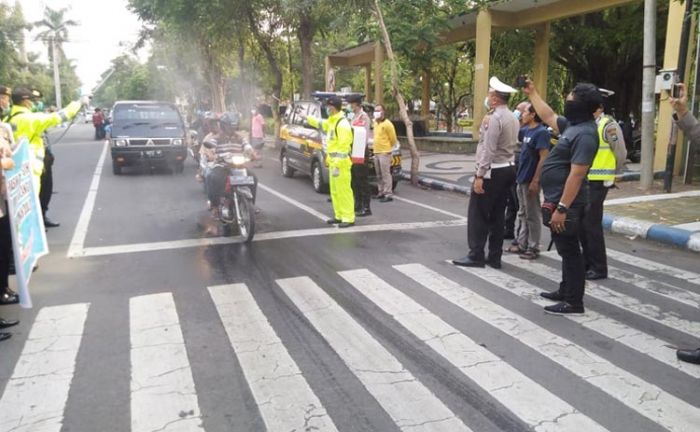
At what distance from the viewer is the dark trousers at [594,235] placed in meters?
5.95

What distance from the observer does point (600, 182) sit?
5.93 metres

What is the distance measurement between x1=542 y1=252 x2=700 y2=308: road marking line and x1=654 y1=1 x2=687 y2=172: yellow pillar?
637 centimetres

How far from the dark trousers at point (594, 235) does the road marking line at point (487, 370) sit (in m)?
2.13

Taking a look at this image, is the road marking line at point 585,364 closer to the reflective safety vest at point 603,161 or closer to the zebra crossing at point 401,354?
the zebra crossing at point 401,354

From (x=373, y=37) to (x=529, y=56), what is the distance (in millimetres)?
10265

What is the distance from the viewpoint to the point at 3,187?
460 centimetres

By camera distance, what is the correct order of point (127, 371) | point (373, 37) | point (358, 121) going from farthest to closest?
point (373, 37) < point (358, 121) < point (127, 371)

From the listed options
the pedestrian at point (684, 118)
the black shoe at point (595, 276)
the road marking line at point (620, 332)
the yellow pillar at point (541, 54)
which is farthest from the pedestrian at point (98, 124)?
the pedestrian at point (684, 118)

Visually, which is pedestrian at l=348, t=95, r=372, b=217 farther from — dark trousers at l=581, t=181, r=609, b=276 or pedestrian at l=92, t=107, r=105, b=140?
pedestrian at l=92, t=107, r=105, b=140

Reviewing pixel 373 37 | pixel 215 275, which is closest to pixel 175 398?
pixel 215 275

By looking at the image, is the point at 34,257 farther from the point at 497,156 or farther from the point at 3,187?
the point at 497,156


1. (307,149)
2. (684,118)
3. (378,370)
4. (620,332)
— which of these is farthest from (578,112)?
(307,149)

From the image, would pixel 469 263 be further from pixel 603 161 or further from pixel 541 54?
pixel 541 54

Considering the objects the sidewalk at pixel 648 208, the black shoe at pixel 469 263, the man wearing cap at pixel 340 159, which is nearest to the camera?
the black shoe at pixel 469 263
